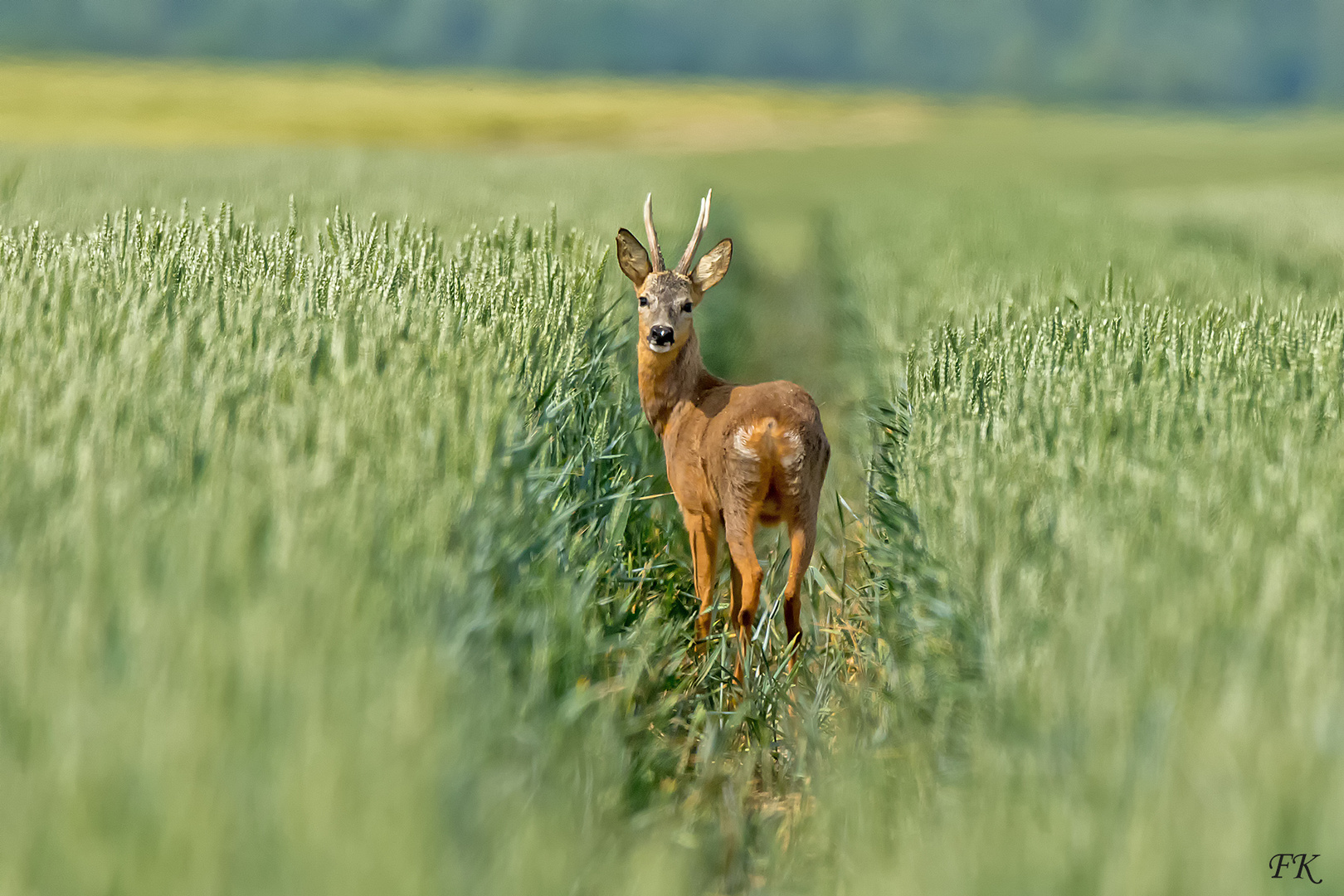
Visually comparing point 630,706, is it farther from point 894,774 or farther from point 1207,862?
point 1207,862

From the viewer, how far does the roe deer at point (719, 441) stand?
367cm

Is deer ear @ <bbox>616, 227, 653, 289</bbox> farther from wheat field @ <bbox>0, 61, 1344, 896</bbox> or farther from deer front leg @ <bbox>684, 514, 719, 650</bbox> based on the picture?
deer front leg @ <bbox>684, 514, 719, 650</bbox>

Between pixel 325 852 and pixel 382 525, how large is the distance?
101cm

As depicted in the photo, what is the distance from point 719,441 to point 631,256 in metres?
0.75

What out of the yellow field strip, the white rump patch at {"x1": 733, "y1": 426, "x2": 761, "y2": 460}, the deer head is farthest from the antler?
the yellow field strip

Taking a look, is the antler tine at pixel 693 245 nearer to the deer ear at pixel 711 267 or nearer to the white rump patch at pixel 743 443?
the deer ear at pixel 711 267

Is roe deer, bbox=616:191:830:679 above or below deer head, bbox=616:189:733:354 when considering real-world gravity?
below

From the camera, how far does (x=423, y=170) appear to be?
1533cm

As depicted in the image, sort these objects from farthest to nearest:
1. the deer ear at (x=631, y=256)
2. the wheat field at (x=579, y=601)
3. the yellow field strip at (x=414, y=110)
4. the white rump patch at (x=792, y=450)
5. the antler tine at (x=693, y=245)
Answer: the yellow field strip at (x=414, y=110)
the deer ear at (x=631, y=256)
the antler tine at (x=693, y=245)
the white rump patch at (x=792, y=450)
the wheat field at (x=579, y=601)

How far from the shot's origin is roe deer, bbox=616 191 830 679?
3.67 m

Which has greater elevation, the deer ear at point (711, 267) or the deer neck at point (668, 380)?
the deer ear at point (711, 267)

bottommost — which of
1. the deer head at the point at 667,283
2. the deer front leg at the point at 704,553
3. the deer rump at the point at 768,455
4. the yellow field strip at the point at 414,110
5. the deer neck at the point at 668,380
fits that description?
the deer front leg at the point at 704,553

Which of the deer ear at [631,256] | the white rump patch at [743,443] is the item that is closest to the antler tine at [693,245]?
the deer ear at [631,256]

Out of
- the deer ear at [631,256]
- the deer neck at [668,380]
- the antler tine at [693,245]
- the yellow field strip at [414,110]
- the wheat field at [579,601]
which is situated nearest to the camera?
the wheat field at [579,601]
